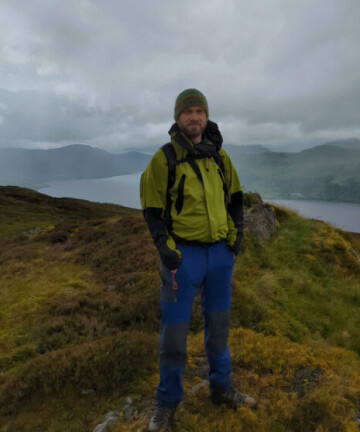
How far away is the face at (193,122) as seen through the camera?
325 cm

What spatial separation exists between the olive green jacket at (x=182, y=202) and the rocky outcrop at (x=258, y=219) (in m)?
6.74

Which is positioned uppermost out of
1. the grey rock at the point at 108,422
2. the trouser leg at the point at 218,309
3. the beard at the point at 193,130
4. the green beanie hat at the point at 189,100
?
the green beanie hat at the point at 189,100

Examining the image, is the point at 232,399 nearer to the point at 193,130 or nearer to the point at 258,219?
the point at 193,130

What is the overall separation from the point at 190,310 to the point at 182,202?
1.32 metres

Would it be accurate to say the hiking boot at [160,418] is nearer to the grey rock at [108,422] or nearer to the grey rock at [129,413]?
the grey rock at [129,413]

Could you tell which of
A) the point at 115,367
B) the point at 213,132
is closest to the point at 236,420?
the point at 115,367

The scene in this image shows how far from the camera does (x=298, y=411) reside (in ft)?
11.9

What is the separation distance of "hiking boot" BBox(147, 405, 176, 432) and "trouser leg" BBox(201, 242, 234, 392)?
0.67m

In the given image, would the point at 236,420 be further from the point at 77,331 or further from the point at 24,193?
the point at 24,193

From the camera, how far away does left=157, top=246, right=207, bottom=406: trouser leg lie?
3.13 m

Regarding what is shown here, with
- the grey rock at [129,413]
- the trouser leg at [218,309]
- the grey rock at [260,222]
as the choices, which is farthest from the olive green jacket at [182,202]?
the grey rock at [260,222]

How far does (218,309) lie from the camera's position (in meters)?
3.44

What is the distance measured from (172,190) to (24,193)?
2231 inches

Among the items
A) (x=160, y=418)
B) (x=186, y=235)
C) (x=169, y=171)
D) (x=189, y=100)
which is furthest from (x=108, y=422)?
(x=189, y=100)
